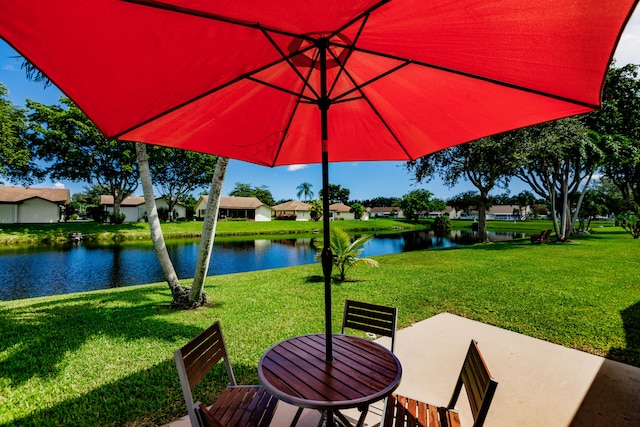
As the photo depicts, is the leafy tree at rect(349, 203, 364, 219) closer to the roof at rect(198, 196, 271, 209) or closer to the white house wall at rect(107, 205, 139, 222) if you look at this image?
the roof at rect(198, 196, 271, 209)

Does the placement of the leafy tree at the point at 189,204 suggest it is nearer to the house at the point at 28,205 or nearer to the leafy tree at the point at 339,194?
the house at the point at 28,205

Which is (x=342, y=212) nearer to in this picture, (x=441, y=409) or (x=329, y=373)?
(x=441, y=409)

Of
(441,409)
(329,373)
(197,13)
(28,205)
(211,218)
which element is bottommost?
(441,409)

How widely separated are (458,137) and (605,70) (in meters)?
1.32

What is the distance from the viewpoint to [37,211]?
42219 millimetres

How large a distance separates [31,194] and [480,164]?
56.1 meters

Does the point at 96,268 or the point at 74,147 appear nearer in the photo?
the point at 96,268

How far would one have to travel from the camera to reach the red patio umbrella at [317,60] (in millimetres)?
1517

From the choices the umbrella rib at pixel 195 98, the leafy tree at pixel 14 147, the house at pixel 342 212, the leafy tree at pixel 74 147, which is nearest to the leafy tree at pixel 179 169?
the leafy tree at pixel 74 147

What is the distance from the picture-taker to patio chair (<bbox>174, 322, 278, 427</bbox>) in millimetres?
1976

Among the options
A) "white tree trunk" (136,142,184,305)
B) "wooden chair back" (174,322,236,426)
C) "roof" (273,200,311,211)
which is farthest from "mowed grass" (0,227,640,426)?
"roof" (273,200,311,211)

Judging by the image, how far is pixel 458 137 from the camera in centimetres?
300

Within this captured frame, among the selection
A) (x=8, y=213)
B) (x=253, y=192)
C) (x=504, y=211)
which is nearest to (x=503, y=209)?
(x=504, y=211)

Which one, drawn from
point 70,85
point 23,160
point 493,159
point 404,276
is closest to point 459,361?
point 70,85
